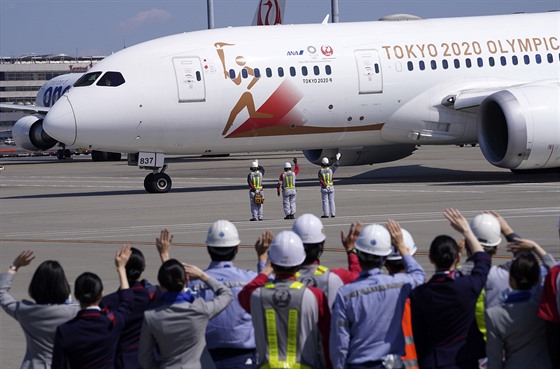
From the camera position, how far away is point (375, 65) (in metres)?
31.1

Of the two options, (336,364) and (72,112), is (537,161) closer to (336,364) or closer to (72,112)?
(72,112)

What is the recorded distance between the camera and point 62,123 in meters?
29.2

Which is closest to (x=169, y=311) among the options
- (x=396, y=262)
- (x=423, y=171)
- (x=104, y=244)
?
(x=396, y=262)

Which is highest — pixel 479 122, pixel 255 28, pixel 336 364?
pixel 255 28

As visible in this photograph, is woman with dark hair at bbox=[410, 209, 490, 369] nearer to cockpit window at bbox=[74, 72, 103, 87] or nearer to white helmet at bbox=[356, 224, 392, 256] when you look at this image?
white helmet at bbox=[356, 224, 392, 256]

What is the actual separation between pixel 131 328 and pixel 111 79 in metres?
21.6

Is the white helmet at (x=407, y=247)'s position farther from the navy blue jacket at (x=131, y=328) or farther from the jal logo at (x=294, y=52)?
the jal logo at (x=294, y=52)

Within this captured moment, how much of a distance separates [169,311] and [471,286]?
2.15 metres

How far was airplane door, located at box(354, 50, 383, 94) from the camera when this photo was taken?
3097cm

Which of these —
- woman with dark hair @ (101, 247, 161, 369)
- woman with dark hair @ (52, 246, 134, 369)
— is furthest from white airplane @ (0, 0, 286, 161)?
woman with dark hair @ (52, 246, 134, 369)

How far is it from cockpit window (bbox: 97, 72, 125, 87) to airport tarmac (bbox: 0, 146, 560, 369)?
3.07 meters

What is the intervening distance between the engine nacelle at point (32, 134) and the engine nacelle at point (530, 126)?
38820 millimetres

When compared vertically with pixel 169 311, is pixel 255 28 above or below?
above

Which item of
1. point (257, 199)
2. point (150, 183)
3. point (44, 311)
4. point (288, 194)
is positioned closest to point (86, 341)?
point (44, 311)
